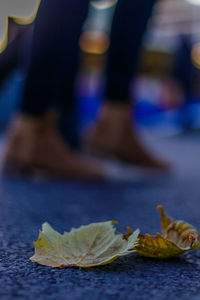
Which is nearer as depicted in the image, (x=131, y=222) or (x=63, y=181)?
(x=131, y=222)

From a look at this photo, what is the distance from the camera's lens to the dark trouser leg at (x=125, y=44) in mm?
1424

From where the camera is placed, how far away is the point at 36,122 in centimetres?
136

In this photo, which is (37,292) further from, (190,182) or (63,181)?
(190,182)

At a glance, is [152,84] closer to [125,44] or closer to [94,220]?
[125,44]

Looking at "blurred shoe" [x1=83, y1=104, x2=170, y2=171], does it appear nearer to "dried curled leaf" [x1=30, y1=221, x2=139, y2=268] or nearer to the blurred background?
"dried curled leaf" [x1=30, y1=221, x2=139, y2=268]

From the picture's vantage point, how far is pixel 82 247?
52 centimetres

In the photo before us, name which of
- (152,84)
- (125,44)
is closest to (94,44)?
(152,84)

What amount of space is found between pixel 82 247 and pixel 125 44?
3.57 ft

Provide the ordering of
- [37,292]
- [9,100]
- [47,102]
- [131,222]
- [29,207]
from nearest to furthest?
[37,292]
[131,222]
[29,207]
[47,102]
[9,100]

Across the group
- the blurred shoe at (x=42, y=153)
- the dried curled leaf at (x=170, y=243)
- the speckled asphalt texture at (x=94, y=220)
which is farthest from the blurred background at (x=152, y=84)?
the dried curled leaf at (x=170, y=243)

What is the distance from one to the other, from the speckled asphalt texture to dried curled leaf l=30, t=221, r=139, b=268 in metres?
0.01

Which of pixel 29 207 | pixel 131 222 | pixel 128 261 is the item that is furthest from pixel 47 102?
pixel 128 261

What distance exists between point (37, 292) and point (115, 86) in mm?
1206

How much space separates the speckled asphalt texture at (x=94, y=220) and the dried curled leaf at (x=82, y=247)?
1 centimetres
